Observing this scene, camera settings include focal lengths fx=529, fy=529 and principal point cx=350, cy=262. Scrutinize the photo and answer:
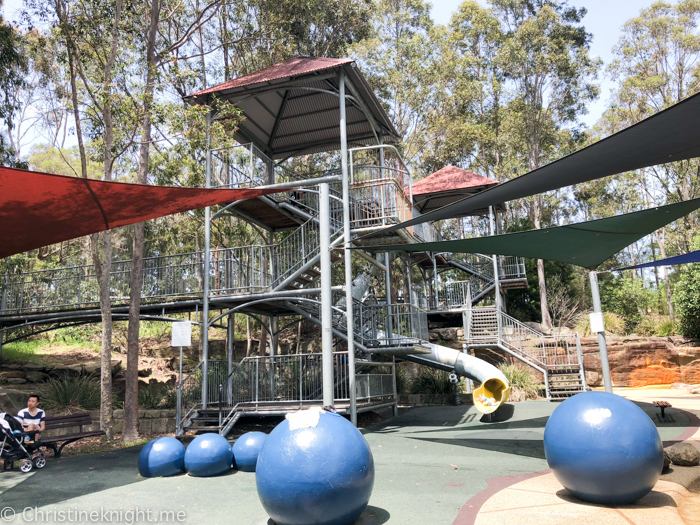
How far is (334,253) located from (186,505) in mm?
8724

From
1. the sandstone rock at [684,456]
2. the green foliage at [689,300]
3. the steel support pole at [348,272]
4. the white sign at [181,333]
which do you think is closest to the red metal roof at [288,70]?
the steel support pole at [348,272]

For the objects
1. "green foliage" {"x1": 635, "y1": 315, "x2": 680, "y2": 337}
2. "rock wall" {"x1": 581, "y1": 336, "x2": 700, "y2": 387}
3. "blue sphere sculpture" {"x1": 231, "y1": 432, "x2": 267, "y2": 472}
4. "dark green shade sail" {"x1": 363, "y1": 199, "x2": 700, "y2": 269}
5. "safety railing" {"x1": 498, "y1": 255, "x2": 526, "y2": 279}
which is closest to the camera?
"blue sphere sculpture" {"x1": 231, "y1": 432, "x2": 267, "y2": 472}

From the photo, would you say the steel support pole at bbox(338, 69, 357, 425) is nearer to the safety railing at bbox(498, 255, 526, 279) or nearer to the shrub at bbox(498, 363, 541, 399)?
the shrub at bbox(498, 363, 541, 399)

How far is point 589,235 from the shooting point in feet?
31.4

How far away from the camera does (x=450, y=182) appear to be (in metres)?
24.1

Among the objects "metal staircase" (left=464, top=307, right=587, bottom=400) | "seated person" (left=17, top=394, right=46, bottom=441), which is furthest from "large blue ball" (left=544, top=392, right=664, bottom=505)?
"metal staircase" (left=464, top=307, right=587, bottom=400)

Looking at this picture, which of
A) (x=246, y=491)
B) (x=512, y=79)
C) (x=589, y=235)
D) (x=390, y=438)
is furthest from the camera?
(x=512, y=79)

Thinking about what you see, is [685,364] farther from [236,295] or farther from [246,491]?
[246,491]

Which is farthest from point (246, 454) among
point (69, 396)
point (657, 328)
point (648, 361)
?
point (657, 328)

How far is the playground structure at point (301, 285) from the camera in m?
13.2

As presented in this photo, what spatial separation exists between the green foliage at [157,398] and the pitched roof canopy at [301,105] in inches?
329

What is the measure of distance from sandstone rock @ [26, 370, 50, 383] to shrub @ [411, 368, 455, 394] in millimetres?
13002

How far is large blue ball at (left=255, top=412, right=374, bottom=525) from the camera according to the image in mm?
4500

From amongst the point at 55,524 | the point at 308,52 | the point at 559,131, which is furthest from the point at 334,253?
the point at 559,131
